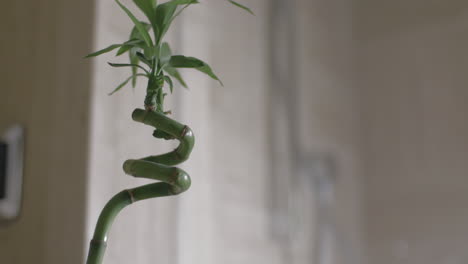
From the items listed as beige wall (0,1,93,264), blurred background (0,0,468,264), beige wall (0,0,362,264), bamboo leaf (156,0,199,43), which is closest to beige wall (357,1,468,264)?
blurred background (0,0,468,264)

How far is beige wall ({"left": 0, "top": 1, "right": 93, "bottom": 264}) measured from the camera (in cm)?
66

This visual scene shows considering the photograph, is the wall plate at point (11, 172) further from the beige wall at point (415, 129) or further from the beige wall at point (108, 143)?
the beige wall at point (415, 129)

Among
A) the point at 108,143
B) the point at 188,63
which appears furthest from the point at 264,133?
the point at 188,63

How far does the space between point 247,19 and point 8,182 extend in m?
0.57

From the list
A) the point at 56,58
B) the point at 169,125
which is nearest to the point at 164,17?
the point at 169,125

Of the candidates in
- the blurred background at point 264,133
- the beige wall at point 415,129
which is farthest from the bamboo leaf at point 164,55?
the beige wall at point 415,129

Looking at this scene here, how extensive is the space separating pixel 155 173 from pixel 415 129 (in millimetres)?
1054

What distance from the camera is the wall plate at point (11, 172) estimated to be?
2.23ft

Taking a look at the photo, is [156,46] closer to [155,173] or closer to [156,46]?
[156,46]

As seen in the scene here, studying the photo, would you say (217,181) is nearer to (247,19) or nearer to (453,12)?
(247,19)

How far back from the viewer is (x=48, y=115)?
2.28 ft

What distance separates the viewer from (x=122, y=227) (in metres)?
0.69

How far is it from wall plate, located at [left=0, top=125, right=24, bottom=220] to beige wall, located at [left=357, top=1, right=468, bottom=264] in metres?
0.95

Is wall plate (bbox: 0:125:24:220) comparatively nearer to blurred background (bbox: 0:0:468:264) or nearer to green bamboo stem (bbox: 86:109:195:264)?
blurred background (bbox: 0:0:468:264)
